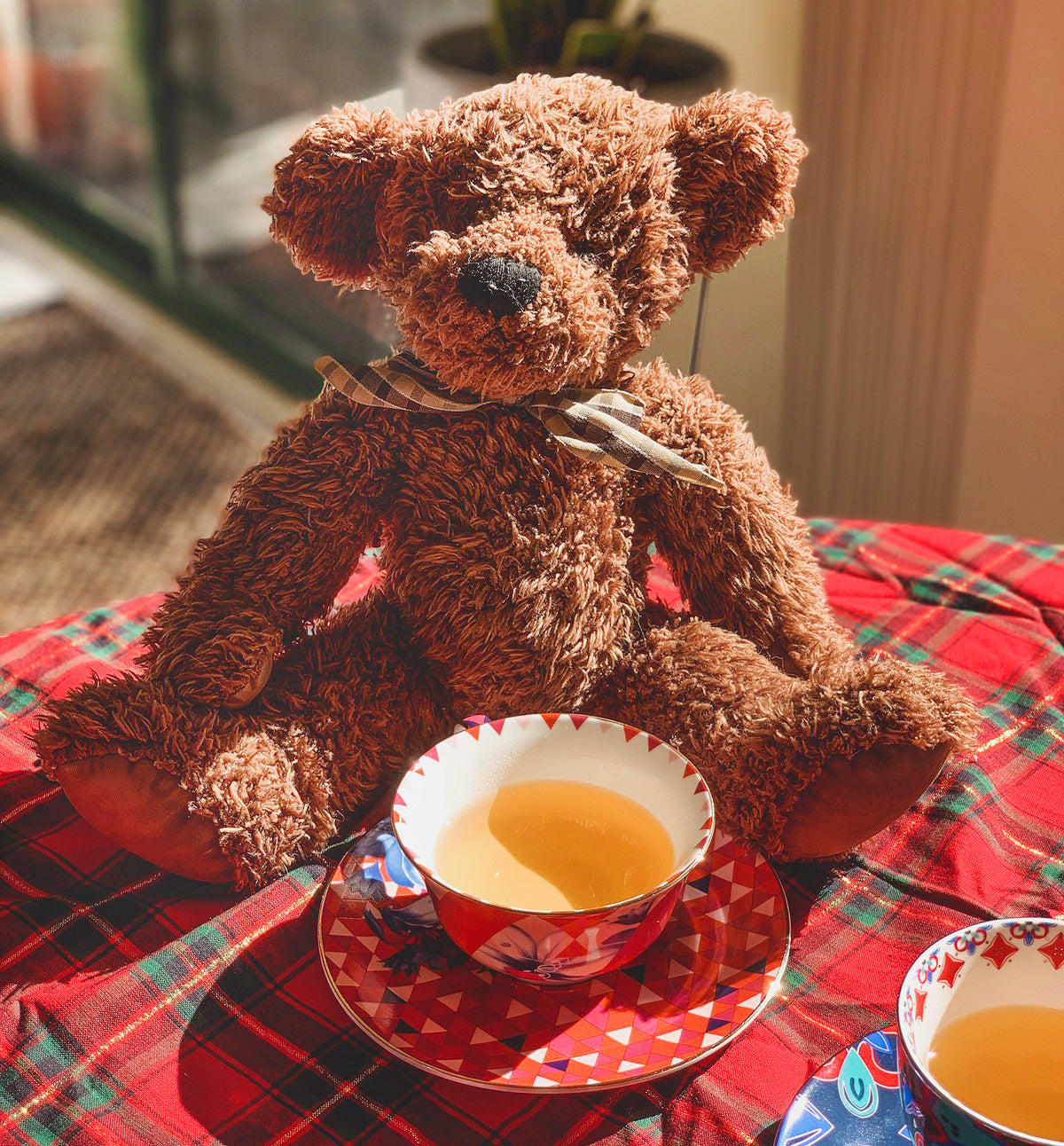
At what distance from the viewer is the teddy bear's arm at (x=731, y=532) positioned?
68 centimetres

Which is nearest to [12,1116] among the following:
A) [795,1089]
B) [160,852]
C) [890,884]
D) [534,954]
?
Answer: [160,852]

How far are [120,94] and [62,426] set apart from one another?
0.85m

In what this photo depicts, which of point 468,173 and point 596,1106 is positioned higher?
point 468,173

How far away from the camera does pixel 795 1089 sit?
0.52 m

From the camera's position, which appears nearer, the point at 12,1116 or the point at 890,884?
the point at 12,1116

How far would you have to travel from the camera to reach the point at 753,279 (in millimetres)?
1097

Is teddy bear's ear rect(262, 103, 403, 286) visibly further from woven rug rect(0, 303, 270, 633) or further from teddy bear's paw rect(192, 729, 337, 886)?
woven rug rect(0, 303, 270, 633)

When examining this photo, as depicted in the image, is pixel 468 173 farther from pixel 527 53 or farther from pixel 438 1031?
pixel 527 53

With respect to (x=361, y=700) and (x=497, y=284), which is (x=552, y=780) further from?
(x=497, y=284)

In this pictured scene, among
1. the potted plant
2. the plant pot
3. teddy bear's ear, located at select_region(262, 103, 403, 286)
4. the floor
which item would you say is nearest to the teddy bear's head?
teddy bear's ear, located at select_region(262, 103, 403, 286)

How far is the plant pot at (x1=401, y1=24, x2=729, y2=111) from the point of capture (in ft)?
3.81

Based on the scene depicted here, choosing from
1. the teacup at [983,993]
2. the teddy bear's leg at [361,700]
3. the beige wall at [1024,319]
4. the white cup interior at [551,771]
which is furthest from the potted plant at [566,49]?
the teacup at [983,993]

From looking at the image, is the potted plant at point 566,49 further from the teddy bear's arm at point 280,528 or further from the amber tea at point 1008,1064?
the amber tea at point 1008,1064

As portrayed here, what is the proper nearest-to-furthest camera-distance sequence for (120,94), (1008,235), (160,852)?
(160,852) → (1008,235) → (120,94)
